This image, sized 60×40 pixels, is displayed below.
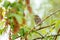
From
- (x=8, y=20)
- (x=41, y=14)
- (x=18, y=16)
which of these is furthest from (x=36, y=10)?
(x=18, y=16)

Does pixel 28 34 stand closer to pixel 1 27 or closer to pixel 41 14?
pixel 1 27

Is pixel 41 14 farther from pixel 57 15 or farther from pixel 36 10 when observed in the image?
pixel 57 15

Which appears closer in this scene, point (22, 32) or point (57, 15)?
point (22, 32)

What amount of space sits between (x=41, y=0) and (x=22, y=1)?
59 centimetres

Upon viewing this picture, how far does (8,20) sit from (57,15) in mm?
450

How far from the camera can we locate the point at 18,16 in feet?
2.39

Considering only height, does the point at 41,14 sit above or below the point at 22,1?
below

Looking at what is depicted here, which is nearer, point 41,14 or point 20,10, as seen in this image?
point 20,10

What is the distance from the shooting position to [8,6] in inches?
34.1

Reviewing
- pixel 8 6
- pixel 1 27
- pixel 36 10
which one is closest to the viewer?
pixel 8 6

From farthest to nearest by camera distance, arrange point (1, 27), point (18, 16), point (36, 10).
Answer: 1. point (36, 10)
2. point (1, 27)
3. point (18, 16)

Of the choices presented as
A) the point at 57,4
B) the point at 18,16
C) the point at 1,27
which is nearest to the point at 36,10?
the point at 57,4

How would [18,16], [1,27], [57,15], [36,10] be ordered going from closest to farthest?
1. [18,16]
2. [1,27]
3. [57,15]
4. [36,10]

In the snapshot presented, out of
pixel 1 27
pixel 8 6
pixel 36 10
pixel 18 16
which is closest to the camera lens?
pixel 18 16
